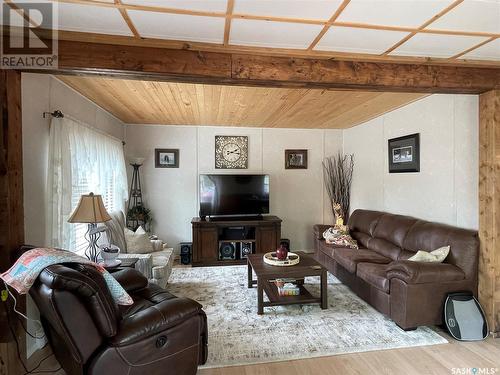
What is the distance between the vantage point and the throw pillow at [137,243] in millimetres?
3338

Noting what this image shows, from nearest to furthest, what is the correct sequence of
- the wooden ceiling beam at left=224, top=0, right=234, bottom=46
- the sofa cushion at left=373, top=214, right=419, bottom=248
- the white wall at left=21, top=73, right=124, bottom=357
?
1. the wooden ceiling beam at left=224, top=0, right=234, bottom=46
2. the white wall at left=21, top=73, right=124, bottom=357
3. the sofa cushion at left=373, top=214, right=419, bottom=248

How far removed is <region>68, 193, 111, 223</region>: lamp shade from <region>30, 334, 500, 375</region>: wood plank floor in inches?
44.7

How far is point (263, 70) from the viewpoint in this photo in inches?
81.0

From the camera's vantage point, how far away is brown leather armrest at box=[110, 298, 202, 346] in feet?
4.97

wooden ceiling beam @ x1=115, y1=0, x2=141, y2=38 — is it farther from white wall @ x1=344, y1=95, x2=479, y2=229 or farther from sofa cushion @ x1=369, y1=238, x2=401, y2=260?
sofa cushion @ x1=369, y1=238, x2=401, y2=260

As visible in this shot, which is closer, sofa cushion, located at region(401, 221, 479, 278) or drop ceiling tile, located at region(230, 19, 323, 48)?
drop ceiling tile, located at region(230, 19, 323, 48)

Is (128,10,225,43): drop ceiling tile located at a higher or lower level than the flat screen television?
higher

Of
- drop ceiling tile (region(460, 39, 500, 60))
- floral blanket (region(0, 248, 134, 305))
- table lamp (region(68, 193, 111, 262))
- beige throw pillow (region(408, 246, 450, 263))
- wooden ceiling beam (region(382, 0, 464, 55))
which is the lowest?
beige throw pillow (region(408, 246, 450, 263))

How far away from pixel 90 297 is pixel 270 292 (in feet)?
6.61

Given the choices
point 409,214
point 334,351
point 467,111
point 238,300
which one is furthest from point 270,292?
point 467,111

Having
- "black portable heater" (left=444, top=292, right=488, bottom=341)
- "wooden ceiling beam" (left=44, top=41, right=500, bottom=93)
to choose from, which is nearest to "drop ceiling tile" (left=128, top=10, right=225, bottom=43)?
"wooden ceiling beam" (left=44, top=41, right=500, bottom=93)

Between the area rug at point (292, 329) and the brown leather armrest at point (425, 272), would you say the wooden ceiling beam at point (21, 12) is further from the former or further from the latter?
the brown leather armrest at point (425, 272)

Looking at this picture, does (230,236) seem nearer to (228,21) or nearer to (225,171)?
(225,171)

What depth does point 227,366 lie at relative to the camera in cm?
204
